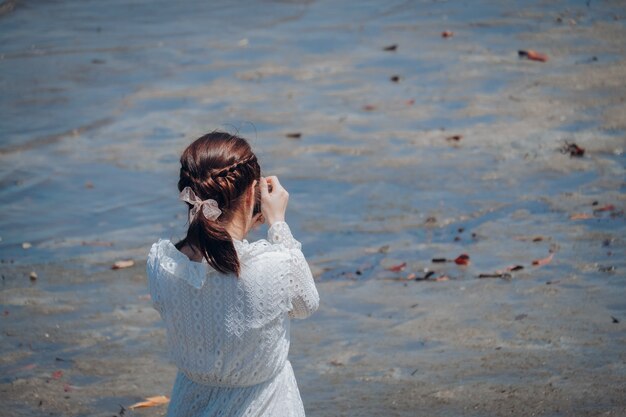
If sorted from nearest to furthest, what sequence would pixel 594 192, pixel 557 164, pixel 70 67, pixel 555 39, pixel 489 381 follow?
pixel 489 381 < pixel 594 192 < pixel 557 164 < pixel 555 39 < pixel 70 67

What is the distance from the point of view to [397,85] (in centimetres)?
1133

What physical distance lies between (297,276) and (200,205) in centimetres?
36

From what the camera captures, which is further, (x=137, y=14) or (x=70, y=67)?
(x=137, y=14)

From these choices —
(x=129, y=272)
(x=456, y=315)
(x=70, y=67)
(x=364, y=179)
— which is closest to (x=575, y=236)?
(x=456, y=315)

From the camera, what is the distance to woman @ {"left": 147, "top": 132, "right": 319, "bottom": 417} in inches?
120

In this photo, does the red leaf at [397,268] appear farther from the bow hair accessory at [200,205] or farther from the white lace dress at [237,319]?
the bow hair accessory at [200,205]

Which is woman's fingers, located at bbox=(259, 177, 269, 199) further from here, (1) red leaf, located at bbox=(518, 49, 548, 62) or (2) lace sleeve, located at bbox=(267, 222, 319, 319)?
(1) red leaf, located at bbox=(518, 49, 548, 62)

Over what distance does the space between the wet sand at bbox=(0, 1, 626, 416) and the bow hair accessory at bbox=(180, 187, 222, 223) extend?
236cm

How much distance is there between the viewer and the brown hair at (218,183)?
9.88ft

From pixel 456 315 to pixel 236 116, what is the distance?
16.5 ft

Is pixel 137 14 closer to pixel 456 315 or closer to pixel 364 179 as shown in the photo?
pixel 364 179

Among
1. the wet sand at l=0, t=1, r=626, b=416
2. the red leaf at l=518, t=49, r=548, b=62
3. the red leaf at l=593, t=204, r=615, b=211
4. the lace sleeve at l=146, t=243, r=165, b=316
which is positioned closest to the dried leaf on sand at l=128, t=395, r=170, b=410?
the wet sand at l=0, t=1, r=626, b=416

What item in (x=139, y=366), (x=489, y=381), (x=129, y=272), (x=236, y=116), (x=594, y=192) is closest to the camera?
(x=489, y=381)

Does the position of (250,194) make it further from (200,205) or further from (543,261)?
(543,261)
